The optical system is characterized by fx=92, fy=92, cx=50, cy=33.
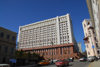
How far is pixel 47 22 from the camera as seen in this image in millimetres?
104188

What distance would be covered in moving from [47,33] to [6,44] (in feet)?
231

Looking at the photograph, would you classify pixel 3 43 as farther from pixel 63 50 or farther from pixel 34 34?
pixel 34 34

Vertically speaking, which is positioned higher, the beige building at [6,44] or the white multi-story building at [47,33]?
the white multi-story building at [47,33]

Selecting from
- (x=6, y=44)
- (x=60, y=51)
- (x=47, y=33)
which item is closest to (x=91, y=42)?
(x=60, y=51)

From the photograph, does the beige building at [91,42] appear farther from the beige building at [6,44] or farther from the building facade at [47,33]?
the beige building at [6,44]

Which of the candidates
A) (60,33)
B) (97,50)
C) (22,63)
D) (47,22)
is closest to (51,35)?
(60,33)

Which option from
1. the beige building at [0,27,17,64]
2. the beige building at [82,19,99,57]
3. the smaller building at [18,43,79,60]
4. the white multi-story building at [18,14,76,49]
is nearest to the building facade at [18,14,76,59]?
the white multi-story building at [18,14,76,49]

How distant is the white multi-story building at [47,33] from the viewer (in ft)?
288

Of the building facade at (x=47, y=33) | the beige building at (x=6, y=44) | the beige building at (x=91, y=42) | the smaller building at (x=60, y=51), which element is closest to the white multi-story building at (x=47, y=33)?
the building facade at (x=47, y=33)

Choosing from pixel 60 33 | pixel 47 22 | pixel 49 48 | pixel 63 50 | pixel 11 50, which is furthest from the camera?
pixel 47 22

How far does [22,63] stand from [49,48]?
44244mm

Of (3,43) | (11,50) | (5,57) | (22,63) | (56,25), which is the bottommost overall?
(22,63)

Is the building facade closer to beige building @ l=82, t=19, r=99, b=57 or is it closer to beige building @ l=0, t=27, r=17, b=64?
beige building @ l=82, t=19, r=99, b=57

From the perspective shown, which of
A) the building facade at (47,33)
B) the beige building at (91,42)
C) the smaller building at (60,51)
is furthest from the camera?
the building facade at (47,33)
